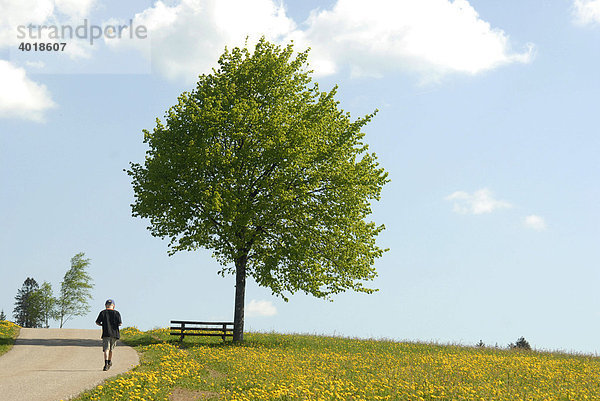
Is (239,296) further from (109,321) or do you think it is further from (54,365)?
(54,365)

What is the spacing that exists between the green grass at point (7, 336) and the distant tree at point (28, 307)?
36.1 meters

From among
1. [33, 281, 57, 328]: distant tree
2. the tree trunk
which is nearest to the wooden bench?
the tree trunk

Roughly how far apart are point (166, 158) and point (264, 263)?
819 cm

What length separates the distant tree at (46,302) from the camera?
2579 inches

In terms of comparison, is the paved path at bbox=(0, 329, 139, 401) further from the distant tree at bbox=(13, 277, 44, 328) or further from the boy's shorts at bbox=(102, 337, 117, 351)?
the distant tree at bbox=(13, 277, 44, 328)

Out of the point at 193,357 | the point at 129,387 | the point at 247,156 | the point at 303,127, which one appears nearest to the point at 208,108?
the point at 247,156

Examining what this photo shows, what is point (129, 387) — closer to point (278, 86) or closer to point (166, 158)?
point (166, 158)

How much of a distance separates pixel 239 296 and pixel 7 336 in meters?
13.5

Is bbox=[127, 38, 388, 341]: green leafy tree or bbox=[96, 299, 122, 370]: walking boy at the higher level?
bbox=[127, 38, 388, 341]: green leafy tree

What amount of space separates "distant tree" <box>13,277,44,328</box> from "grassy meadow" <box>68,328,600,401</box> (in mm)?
49397

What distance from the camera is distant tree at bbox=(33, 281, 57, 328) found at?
6550cm

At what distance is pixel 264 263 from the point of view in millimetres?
30953

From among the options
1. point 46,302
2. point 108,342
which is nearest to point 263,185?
point 108,342

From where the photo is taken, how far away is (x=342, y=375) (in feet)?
60.5
